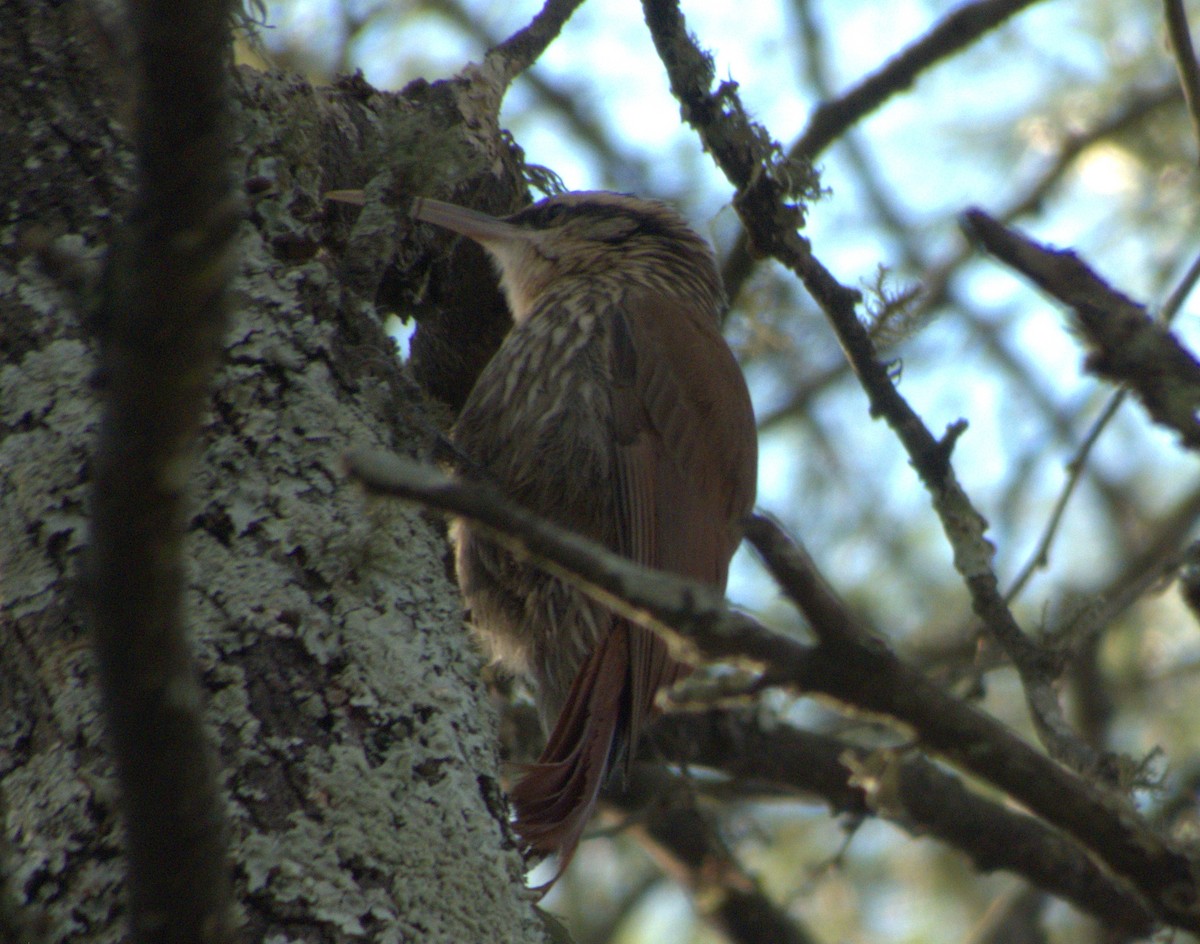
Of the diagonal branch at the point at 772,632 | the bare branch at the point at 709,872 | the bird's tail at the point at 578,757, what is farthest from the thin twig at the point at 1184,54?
the bare branch at the point at 709,872

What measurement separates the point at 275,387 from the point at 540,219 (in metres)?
1.51

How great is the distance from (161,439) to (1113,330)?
771 mm

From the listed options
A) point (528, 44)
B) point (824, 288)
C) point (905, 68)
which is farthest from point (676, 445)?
point (905, 68)

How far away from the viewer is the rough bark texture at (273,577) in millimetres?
1416

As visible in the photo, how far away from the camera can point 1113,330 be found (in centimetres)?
114

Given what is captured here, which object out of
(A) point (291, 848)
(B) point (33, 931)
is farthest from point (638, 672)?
(B) point (33, 931)

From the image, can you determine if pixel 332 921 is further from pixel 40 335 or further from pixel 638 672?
pixel 638 672

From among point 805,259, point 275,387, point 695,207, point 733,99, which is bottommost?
point 275,387

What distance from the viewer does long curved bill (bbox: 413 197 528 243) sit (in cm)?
273

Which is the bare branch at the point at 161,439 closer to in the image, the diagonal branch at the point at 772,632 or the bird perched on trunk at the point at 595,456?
the diagonal branch at the point at 772,632

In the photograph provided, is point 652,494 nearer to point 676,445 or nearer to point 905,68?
point 676,445

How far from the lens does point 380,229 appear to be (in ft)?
6.77

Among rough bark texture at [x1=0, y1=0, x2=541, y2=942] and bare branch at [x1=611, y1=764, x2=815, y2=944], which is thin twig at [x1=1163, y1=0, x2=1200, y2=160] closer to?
rough bark texture at [x1=0, y1=0, x2=541, y2=942]

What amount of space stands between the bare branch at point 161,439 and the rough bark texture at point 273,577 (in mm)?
148
